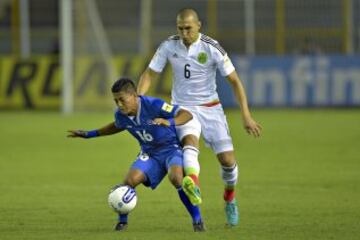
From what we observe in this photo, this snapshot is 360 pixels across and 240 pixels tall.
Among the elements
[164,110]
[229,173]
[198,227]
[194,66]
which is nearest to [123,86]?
[164,110]

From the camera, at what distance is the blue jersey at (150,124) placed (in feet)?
33.5

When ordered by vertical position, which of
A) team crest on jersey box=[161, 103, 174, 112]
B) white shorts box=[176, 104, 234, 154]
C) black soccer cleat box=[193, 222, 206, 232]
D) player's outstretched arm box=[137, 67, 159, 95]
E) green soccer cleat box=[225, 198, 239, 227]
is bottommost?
green soccer cleat box=[225, 198, 239, 227]

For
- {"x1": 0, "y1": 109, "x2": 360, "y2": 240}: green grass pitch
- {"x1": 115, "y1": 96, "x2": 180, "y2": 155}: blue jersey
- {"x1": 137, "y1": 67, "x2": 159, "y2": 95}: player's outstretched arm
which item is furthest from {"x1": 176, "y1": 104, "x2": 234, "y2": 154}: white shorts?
{"x1": 0, "y1": 109, "x2": 360, "y2": 240}: green grass pitch

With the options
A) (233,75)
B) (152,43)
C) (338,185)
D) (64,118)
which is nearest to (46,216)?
(233,75)

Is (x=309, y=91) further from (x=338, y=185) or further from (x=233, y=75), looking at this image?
(x=233, y=75)

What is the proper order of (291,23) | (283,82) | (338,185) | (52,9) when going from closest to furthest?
(338,185) → (283,82) → (291,23) → (52,9)

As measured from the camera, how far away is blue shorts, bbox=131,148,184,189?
1030 centimetres

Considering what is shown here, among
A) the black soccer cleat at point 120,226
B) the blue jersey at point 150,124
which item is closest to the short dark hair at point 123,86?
the blue jersey at point 150,124

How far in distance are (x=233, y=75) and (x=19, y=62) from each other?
885 inches

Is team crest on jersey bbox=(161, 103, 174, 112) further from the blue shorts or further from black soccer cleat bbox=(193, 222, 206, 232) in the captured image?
black soccer cleat bbox=(193, 222, 206, 232)

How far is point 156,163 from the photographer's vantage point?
409 inches

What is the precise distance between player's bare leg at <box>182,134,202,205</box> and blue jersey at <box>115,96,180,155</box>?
17 cm

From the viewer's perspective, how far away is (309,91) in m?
31.5

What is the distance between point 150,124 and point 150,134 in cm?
15
